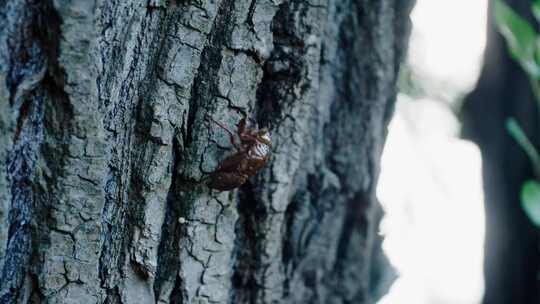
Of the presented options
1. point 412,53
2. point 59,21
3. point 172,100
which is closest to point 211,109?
point 172,100

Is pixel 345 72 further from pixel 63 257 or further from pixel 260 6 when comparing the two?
pixel 63 257

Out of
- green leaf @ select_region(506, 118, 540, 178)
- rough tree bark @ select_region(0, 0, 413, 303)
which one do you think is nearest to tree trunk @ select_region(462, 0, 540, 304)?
green leaf @ select_region(506, 118, 540, 178)

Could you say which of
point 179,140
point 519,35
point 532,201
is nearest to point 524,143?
point 532,201

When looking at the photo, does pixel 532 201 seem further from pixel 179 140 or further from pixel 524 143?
pixel 179 140

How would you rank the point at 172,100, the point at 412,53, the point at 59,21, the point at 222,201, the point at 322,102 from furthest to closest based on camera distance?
the point at 412,53 < the point at 322,102 < the point at 222,201 < the point at 172,100 < the point at 59,21

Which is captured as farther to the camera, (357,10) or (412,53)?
(412,53)

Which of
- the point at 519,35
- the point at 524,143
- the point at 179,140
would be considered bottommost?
the point at 179,140
